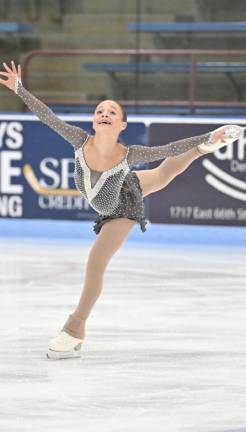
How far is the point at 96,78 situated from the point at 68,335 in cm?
535

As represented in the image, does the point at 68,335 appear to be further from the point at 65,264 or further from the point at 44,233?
the point at 44,233

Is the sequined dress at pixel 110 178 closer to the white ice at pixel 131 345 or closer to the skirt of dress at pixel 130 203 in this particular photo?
the skirt of dress at pixel 130 203

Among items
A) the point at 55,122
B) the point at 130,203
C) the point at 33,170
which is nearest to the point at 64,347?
the point at 130,203

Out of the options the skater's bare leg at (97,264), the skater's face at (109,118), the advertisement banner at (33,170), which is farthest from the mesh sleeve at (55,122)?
the advertisement banner at (33,170)

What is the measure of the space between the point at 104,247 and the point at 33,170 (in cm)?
510

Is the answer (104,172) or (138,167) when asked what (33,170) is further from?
(104,172)

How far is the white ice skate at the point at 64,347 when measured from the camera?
495 cm

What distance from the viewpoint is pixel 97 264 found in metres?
4.92

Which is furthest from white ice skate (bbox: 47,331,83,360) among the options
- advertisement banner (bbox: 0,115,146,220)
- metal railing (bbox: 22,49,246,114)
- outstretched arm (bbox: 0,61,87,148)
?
metal railing (bbox: 22,49,246,114)

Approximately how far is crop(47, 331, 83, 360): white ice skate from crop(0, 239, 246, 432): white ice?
0.04 metres

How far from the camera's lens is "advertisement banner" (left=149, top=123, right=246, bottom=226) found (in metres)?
9.55

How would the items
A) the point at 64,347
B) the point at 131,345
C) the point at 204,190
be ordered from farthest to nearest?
the point at 204,190 → the point at 131,345 → the point at 64,347

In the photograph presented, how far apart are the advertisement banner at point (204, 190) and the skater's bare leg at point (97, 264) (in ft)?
15.1

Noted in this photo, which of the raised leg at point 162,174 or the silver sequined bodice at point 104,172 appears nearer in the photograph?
the silver sequined bodice at point 104,172
